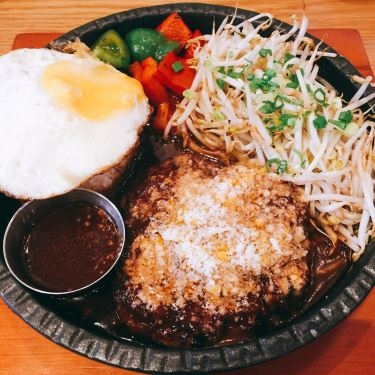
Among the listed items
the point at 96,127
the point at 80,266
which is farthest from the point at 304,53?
the point at 80,266

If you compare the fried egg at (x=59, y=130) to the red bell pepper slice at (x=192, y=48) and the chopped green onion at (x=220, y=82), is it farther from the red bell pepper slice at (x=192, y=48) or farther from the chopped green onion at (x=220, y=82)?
the red bell pepper slice at (x=192, y=48)

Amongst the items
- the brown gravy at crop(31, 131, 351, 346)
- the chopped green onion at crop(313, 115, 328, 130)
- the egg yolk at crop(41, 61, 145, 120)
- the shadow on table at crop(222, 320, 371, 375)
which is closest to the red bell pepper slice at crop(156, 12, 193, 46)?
the egg yolk at crop(41, 61, 145, 120)

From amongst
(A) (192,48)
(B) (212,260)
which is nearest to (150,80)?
(A) (192,48)

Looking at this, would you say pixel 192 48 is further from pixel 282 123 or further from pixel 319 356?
pixel 319 356

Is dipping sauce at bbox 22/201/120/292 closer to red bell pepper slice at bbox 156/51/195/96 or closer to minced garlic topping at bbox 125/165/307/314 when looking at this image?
minced garlic topping at bbox 125/165/307/314

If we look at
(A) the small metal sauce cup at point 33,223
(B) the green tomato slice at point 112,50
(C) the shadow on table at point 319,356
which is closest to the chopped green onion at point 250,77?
(B) the green tomato slice at point 112,50
